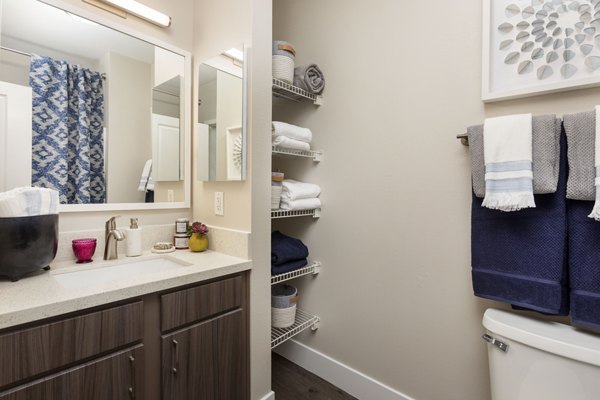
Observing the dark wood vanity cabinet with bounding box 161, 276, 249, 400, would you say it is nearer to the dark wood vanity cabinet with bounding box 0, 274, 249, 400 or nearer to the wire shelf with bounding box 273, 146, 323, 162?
the dark wood vanity cabinet with bounding box 0, 274, 249, 400

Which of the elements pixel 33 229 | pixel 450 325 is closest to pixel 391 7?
pixel 450 325

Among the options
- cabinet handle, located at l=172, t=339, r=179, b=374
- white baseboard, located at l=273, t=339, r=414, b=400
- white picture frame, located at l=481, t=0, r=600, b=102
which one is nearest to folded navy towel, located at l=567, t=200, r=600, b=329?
white picture frame, located at l=481, t=0, r=600, b=102

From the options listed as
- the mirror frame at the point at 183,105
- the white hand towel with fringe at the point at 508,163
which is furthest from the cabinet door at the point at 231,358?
A: the white hand towel with fringe at the point at 508,163

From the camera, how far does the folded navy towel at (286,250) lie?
1.68 m

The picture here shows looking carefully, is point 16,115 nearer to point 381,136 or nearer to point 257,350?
point 257,350

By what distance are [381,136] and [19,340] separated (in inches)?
63.0

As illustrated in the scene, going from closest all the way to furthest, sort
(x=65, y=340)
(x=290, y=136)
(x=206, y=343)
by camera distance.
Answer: (x=65, y=340) < (x=206, y=343) < (x=290, y=136)

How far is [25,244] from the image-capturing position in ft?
3.34

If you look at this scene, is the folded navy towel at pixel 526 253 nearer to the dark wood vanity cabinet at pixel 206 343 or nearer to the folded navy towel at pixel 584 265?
the folded navy towel at pixel 584 265

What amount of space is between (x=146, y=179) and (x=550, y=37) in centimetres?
189

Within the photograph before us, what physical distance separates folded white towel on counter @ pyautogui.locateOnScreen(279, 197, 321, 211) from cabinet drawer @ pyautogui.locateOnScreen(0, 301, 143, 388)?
2.88 feet

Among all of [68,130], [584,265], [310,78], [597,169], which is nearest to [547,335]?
[584,265]

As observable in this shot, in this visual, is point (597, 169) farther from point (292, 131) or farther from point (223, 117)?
point (223, 117)

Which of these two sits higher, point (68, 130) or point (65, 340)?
point (68, 130)
